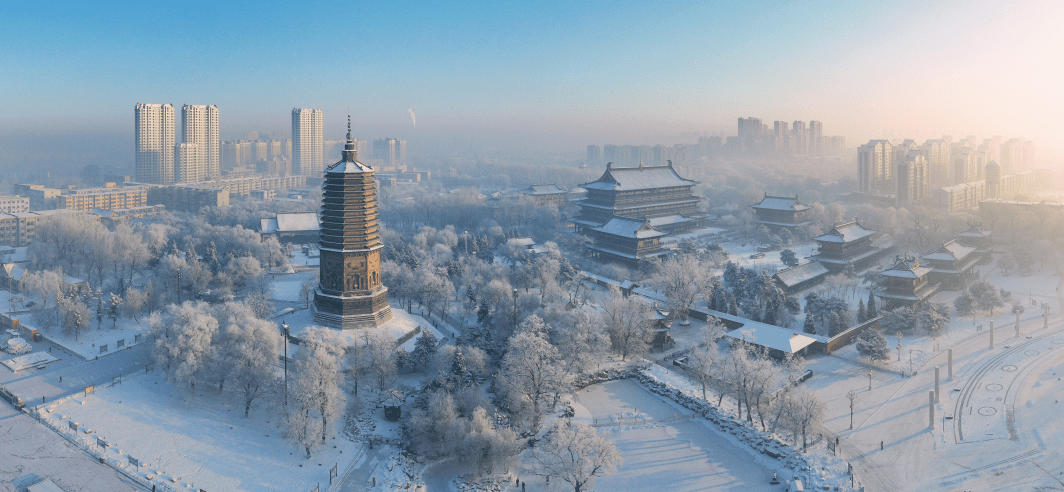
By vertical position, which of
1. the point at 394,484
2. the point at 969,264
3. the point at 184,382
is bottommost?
the point at 394,484

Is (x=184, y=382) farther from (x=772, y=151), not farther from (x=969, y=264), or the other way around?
(x=772, y=151)

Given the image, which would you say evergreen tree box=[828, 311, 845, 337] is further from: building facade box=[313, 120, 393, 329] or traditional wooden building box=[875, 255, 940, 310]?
building facade box=[313, 120, 393, 329]

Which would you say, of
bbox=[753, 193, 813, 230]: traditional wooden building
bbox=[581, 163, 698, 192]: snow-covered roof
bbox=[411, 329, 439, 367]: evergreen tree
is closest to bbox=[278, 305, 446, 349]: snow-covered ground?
bbox=[411, 329, 439, 367]: evergreen tree

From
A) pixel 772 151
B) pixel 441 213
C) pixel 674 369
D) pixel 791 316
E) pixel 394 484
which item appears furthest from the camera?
pixel 772 151

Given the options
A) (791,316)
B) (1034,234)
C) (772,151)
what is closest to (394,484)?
(791,316)

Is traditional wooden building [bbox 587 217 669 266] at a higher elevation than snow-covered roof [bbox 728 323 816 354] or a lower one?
higher

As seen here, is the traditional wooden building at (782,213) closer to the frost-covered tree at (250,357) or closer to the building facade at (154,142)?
the frost-covered tree at (250,357)
